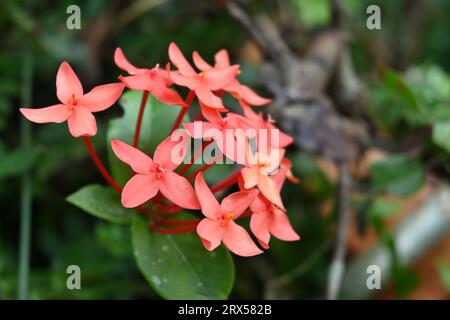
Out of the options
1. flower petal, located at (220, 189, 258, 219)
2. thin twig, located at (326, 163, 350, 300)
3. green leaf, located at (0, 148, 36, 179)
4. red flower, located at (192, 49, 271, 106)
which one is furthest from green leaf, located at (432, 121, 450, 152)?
green leaf, located at (0, 148, 36, 179)

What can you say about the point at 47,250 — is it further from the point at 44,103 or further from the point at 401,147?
the point at 401,147

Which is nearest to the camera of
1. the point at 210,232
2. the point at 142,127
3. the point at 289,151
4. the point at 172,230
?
the point at 210,232

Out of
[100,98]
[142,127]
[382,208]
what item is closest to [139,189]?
[100,98]

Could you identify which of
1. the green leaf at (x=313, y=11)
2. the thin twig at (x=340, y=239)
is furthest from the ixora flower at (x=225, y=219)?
the green leaf at (x=313, y=11)

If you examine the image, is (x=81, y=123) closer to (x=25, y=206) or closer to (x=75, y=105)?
(x=75, y=105)

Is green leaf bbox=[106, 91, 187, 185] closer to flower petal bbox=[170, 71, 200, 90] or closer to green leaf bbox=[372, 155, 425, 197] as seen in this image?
flower petal bbox=[170, 71, 200, 90]

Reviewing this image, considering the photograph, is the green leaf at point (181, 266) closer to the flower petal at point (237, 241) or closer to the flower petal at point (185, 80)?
the flower petal at point (237, 241)
